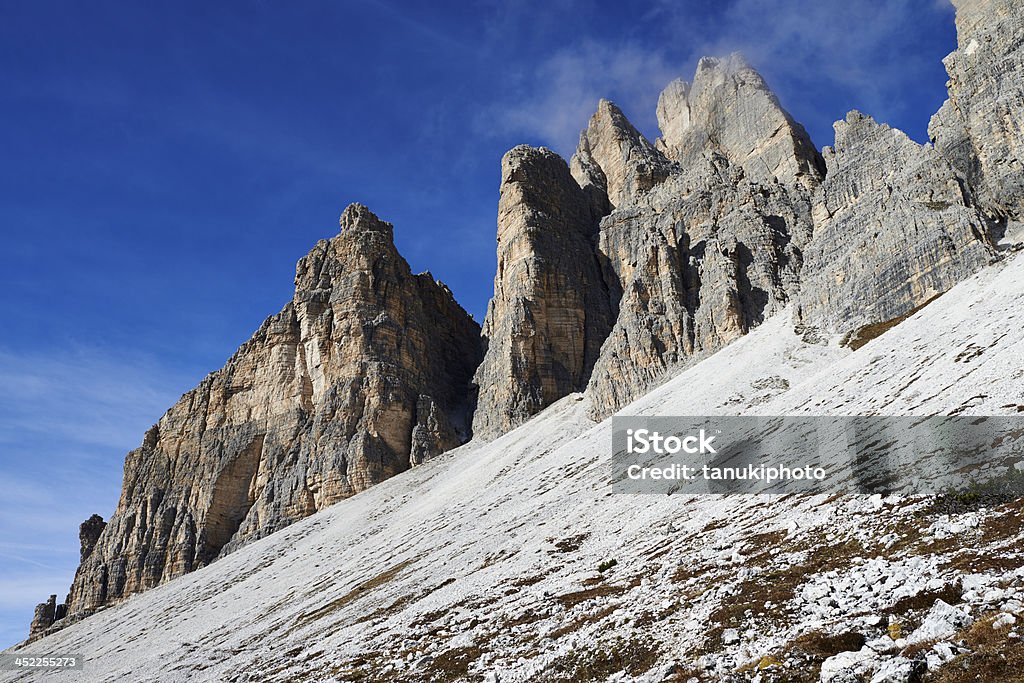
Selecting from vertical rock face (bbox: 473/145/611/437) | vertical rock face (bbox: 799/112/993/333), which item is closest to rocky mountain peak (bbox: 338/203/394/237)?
vertical rock face (bbox: 473/145/611/437)

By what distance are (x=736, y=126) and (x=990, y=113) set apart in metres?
61.9

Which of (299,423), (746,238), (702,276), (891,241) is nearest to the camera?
(891,241)

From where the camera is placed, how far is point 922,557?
14391mm

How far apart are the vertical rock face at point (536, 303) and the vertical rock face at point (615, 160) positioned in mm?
11985

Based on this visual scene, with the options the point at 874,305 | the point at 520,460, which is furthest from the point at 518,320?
the point at 874,305

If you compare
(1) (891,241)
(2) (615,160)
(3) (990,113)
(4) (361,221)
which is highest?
(2) (615,160)

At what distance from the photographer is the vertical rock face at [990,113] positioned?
61969 millimetres

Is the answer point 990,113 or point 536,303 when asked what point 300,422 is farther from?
point 990,113

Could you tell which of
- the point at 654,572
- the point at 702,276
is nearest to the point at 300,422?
the point at 702,276

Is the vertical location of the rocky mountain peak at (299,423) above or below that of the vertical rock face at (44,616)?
above

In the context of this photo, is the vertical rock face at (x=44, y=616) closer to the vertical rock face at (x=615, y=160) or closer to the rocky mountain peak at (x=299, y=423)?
the rocky mountain peak at (x=299, y=423)

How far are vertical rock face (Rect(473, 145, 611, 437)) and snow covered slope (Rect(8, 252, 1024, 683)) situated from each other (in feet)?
84.2

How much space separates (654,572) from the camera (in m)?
22.5

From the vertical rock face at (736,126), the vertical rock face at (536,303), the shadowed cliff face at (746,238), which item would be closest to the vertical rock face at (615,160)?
the shadowed cliff face at (746,238)
